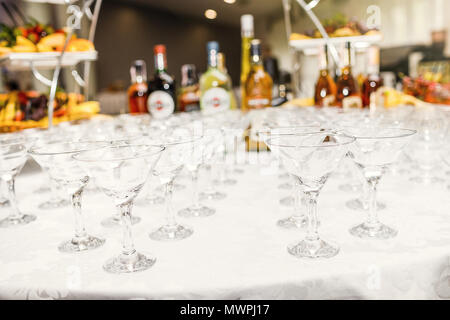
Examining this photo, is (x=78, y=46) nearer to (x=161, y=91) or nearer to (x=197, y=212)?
(x=161, y=91)

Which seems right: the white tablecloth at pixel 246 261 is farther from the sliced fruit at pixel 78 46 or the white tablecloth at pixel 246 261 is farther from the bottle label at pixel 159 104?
the sliced fruit at pixel 78 46

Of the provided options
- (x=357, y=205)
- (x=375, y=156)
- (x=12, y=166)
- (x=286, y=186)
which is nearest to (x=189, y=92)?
(x=286, y=186)

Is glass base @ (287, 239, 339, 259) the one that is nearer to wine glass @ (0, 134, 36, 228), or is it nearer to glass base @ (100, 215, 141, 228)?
glass base @ (100, 215, 141, 228)

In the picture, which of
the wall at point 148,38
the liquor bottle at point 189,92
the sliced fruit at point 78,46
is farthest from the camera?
the wall at point 148,38

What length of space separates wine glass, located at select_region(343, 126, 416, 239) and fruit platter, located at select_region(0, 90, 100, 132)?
1.04 metres

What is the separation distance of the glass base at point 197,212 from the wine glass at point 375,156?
0.28m

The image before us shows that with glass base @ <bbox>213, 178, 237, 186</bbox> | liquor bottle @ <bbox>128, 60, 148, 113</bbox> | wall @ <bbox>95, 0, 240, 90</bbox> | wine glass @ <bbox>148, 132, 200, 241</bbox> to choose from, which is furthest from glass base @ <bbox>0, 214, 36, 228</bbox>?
wall @ <bbox>95, 0, 240, 90</bbox>

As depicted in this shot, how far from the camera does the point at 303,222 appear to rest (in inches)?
30.1

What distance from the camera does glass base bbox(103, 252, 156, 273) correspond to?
2.00ft

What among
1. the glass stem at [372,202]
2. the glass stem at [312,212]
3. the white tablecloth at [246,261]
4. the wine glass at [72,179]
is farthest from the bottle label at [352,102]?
the wine glass at [72,179]

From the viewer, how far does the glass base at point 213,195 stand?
0.97 meters

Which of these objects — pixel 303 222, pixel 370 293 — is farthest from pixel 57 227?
pixel 370 293

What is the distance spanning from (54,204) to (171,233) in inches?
15.2
